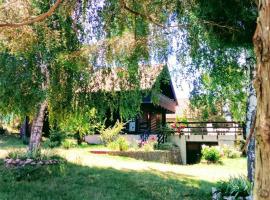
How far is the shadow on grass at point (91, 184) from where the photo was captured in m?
10.9

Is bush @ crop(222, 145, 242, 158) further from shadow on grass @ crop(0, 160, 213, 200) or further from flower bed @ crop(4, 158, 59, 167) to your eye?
flower bed @ crop(4, 158, 59, 167)

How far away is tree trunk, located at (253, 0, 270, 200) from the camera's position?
7.26 ft

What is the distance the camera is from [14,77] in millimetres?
11703

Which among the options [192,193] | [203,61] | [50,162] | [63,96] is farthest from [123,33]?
[50,162]

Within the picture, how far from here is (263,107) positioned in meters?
2.23

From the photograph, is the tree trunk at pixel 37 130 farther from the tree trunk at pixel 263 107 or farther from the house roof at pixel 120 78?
the tree trunk at pixel 263 107

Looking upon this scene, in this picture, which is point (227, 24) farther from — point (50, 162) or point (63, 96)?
point (50, 162)

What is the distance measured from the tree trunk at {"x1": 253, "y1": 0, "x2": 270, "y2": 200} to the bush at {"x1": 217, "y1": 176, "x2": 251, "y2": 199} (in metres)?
7.84

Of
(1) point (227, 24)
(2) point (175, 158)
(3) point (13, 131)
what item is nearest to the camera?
(1) point (227, 24)

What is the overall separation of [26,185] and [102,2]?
18.9ft

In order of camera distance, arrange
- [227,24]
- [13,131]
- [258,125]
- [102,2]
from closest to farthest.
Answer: [258,125] < [227,24] < [102,2] < [13,131]

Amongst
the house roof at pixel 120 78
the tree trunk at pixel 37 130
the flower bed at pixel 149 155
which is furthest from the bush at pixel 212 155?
the house roof at pixel 120 78

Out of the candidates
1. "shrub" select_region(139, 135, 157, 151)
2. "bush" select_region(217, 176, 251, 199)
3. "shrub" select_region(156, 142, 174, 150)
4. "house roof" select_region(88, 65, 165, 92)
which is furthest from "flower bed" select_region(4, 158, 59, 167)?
"shrub" select_region(156, 142, 174, 150)

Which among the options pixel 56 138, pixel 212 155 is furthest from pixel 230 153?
pixel 56 138
